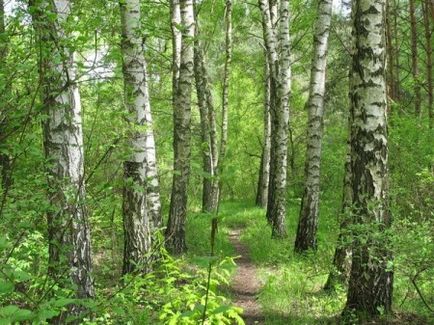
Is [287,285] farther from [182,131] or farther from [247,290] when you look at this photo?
[182,131]

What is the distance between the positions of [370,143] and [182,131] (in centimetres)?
515

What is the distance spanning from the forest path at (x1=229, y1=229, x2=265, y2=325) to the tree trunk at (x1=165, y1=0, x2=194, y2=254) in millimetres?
1485

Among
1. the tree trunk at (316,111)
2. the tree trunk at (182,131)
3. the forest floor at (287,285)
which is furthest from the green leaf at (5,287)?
the tree trunk at (316,111)

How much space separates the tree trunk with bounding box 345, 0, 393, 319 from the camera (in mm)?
5078

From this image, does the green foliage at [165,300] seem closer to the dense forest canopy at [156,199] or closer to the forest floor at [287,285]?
the dense forest canopy at [156,199]

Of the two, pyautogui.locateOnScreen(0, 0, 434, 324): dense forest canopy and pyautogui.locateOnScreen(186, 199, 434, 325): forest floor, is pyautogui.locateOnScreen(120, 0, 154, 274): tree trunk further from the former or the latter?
pyautogui.locateOnScreen(186, 199, 434, 325): forest floor

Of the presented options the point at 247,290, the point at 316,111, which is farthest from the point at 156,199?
the point at 316,111

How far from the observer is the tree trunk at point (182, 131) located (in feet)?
30.5

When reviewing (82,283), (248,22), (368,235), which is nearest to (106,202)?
(82,283)

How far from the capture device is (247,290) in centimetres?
763

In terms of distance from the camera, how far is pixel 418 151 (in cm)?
1113

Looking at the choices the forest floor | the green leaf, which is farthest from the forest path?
the green leaf

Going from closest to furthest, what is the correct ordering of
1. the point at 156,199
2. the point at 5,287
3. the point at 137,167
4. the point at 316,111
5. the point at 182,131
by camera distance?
the point at 5,287 < the point at 137,167 < the point at 156,199 < the point at 316,111 < the point at 182,131

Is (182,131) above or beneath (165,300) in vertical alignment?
above
